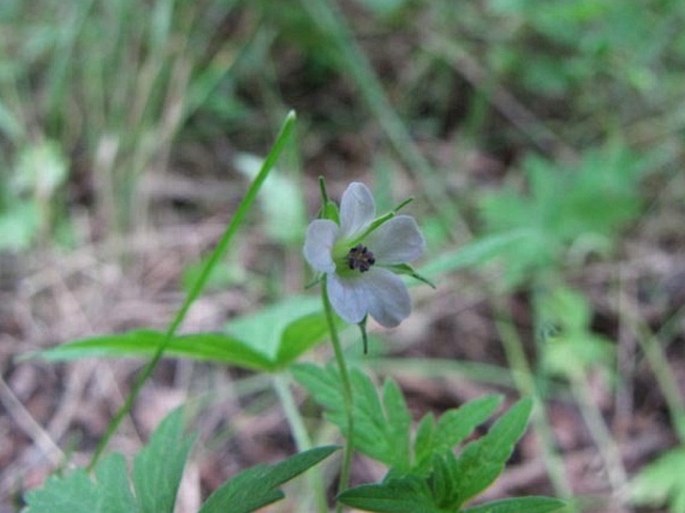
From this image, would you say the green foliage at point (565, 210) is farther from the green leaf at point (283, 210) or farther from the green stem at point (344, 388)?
the green stem at point (344, 388)

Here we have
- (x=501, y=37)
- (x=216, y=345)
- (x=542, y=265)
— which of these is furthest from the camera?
(x=501, y=37)

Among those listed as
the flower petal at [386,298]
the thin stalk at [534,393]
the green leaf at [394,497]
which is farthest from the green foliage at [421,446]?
the thin stalk at [534,393]

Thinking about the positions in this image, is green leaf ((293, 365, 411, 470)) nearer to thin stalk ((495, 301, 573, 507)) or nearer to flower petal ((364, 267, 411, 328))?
flower petal ((364, 267, 411, 328))

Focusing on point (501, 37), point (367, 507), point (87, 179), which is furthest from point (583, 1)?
point (367, 507)

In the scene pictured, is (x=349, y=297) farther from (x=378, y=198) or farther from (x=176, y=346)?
(x=378, y=198)

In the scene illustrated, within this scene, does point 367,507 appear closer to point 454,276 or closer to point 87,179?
point 454,276

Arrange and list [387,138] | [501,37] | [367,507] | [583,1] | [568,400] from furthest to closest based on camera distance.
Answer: [501,37] < [387,138] < [583,1] < [568,400] < [367,507]
